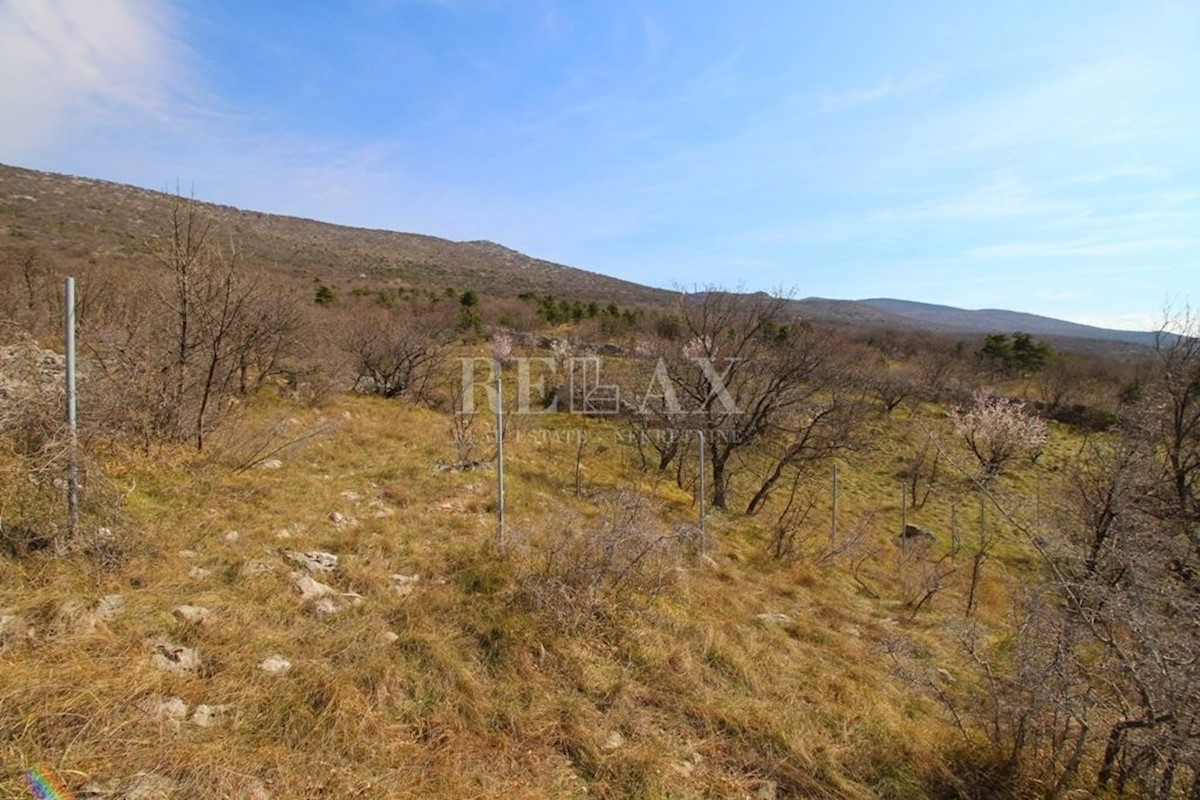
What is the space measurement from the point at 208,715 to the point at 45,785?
0.62 metres

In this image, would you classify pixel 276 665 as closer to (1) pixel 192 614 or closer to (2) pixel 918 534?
(1) pixel 192 614

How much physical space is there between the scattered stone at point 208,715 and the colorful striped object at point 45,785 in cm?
52

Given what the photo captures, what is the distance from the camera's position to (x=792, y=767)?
3.00m

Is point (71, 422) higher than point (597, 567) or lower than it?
higher

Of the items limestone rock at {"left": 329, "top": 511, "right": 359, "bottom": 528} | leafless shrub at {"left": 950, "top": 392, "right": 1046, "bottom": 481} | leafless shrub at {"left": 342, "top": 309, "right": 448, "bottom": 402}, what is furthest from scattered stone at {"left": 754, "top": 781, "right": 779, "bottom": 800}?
leafless shrub at {"left": 950, "top": 392, "right": 1046, "bottom": 481}

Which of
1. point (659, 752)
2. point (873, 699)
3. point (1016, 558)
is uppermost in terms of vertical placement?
point (659, 752)

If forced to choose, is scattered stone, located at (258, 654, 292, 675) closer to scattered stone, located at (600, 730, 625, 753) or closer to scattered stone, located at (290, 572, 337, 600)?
scattered stone, located at (290, 572, 337, 600)

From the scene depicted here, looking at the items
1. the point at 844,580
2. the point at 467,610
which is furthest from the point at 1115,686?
the point at 844,580

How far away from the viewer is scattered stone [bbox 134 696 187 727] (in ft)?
7.98

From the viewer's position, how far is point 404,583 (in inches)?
171

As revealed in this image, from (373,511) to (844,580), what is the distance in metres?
6.25

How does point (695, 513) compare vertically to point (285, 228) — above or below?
below

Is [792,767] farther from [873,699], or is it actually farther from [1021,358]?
[1021,358]

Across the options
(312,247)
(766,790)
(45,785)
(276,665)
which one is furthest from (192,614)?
(312,247)
